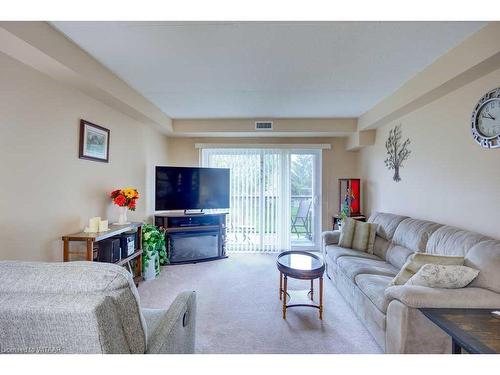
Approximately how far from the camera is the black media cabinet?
395cm

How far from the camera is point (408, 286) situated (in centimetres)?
165

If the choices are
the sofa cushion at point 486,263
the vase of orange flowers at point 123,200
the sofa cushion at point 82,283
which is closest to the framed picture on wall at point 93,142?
the vase of orange flowers at point 123,200

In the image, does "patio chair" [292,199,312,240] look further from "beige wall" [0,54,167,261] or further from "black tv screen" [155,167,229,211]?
"beige wall" [0,54,167,261]

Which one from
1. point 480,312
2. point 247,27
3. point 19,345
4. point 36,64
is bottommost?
point 480,312

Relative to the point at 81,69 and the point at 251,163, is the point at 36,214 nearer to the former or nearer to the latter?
the point at 81,69

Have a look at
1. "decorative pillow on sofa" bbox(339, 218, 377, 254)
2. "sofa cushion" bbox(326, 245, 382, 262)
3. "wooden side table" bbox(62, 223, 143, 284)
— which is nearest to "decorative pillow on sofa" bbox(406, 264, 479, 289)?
"sofa cushion" bbox(326, 245, 382, 262)

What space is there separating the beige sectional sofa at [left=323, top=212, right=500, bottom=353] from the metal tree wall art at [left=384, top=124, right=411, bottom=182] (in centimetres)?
79

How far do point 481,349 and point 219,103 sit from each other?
131 inches

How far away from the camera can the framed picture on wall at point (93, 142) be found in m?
2.49

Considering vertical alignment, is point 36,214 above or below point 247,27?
below

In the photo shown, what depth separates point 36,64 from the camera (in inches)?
74.2

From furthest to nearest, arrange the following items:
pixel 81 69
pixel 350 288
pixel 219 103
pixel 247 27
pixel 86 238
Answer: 1. pixel 219 103
2. pixel 350 288
3. pixel 86 238
4. pixel 81 69
5. pixel 247 27

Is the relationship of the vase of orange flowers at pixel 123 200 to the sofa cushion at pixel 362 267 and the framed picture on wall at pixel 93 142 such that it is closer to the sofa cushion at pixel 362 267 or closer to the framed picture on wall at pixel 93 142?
the framed picture on wall at pixel 93 142
